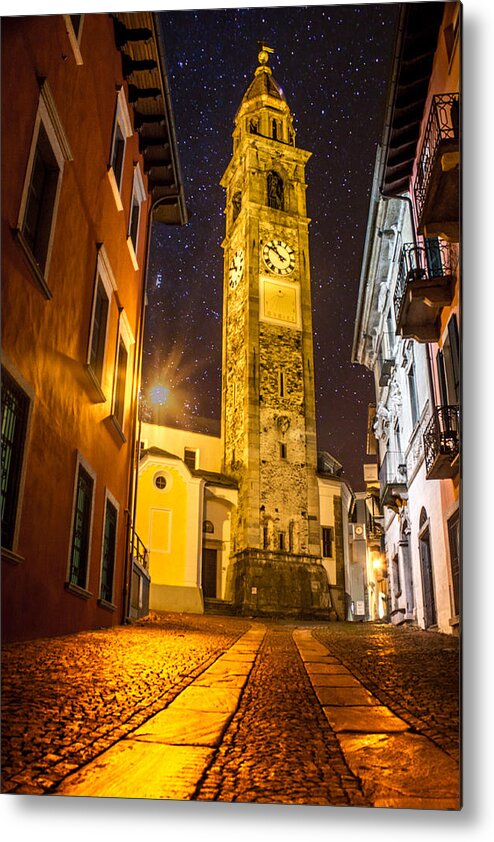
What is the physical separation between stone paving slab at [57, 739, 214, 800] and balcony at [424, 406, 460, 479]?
161cm

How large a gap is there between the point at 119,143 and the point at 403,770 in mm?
3701

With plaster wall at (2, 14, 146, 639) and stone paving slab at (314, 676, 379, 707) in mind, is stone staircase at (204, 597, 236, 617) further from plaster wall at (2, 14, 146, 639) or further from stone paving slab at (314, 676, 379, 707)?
stone paving slab at (314, 676, 379, 707)

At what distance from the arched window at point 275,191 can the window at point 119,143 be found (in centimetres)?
92

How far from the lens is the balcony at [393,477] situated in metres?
4.32

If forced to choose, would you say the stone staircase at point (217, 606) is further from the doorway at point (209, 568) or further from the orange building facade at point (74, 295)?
the orange building facade at point (74, 295)

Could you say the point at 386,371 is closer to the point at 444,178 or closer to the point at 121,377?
the point at 444,178

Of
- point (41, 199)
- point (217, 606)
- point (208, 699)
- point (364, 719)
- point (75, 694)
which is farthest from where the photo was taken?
point (217, 606)

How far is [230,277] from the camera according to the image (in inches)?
169

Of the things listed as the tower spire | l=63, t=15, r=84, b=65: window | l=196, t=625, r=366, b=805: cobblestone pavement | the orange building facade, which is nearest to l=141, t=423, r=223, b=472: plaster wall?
the orange building facade

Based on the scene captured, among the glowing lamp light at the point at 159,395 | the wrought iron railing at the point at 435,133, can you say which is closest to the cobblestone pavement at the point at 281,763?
the glowing lamp light at the point at 159,395

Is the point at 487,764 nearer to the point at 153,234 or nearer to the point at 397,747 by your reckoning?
the point at 397,747

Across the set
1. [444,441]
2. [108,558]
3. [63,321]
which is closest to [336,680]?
→ [444,441]

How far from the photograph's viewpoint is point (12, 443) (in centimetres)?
266

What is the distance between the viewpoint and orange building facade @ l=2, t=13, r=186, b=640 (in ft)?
8.74
